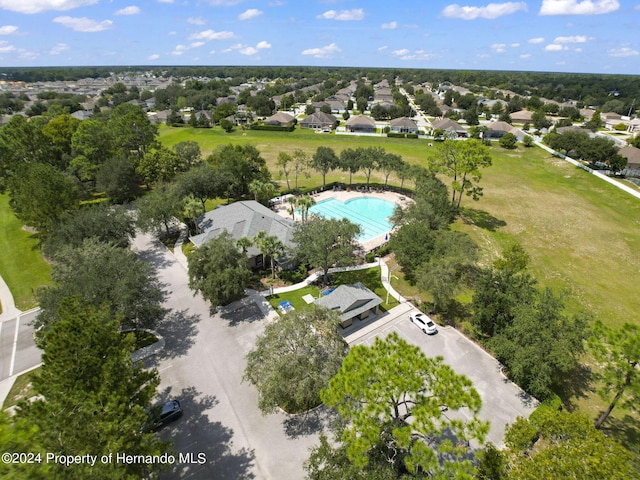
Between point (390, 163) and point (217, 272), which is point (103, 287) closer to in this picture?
point (217, 272)

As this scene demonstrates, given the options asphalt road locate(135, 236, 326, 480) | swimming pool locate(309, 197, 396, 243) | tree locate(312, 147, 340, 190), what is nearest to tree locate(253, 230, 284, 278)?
asphalt road locate(135, 236, 326, 480)

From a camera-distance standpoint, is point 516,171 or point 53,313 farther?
point 516,171

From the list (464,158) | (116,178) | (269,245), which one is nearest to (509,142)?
(464,158)

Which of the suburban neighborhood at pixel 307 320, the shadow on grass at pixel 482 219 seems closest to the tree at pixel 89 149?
the suburban neighborhood at pixel 307 320

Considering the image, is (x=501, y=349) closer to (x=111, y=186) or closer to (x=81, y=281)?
(x=81, y=281)

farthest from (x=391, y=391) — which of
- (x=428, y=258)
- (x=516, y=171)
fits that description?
(x=516, y=171)

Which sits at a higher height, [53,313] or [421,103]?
[421,103]

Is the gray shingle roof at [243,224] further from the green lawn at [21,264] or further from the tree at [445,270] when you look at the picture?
the green lawn at [21,264]
